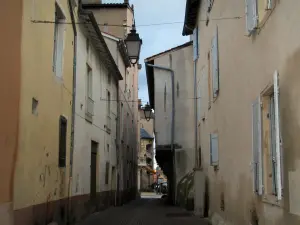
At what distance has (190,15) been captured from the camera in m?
19.4

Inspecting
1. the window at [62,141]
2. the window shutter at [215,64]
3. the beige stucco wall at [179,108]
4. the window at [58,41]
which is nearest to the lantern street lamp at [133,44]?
the window at [58,41]

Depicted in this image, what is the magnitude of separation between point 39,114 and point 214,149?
5.72m

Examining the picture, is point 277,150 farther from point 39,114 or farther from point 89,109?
point 89,109

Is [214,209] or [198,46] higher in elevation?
[198,46]

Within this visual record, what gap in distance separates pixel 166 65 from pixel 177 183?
5.60 m

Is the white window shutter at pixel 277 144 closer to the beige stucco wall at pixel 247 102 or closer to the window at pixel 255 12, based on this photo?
the beige stucco wall at pixel 247 102

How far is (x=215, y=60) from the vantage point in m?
12.6

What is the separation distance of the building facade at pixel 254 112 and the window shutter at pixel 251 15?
0.02 metres

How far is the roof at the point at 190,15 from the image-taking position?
18194mm

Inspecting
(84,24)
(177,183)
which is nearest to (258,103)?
(84,24)

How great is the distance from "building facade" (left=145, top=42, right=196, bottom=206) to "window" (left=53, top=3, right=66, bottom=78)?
10.6m

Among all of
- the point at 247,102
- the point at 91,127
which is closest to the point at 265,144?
the point at 247,102

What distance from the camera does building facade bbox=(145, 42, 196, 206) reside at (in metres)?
21.5

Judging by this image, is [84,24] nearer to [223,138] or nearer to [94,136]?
[94,136]
